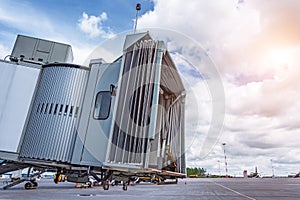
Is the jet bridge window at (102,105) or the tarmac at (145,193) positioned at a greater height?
the jet bridge window at (102,105)

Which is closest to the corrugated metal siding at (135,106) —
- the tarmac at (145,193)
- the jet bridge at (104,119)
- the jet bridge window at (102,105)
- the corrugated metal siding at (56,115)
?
the jet bridge at (104,119)

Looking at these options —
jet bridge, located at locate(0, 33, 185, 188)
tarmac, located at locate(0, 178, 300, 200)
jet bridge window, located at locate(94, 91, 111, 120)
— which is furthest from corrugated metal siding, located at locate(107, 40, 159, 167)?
tarmac, located at locate(0, 178, 300, 200)

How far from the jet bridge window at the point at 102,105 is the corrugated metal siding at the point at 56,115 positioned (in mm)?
679

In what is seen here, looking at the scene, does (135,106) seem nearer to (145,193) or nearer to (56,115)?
(56,115)

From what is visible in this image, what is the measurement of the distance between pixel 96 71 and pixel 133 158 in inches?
138

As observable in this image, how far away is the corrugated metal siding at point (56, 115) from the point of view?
741 cm

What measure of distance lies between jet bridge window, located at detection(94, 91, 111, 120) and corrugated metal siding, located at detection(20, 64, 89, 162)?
679mm

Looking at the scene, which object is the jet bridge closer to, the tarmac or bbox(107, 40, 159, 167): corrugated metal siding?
bbox(107, 40, 159, 167): corrugated metal siding

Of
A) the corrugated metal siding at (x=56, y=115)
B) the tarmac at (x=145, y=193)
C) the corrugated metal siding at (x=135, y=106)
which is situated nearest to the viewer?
the corrugated metal siding at (x=135, y=106)

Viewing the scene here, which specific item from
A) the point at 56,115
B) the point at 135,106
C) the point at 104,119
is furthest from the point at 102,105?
the point at 56,115

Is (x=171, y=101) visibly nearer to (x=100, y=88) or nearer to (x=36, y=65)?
(x=100, y=88)

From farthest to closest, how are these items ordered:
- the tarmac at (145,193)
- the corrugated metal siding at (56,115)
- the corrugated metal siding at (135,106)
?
the tarmac at (145,193) < the corrugated metal siding at (56,115) < the corrugated metal siding at (135,106)

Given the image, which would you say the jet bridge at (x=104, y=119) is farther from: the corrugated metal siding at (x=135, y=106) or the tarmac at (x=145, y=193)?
the tarmac at (x=145, y=193)

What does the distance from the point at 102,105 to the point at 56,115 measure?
1.59 metres
